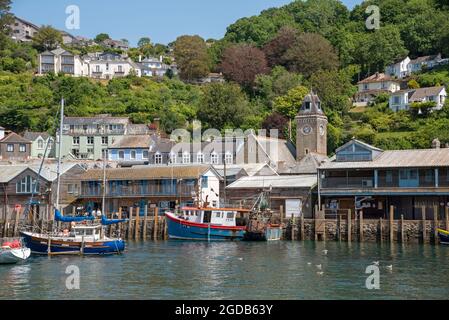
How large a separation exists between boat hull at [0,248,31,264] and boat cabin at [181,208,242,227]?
19.8m

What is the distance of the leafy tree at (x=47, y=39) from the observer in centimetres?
16638

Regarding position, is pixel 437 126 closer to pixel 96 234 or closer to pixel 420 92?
pixel 420 92

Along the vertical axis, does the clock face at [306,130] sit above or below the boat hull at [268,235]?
above

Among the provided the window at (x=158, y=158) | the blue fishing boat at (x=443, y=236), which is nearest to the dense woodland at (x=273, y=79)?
the window at (x=158, y=158)

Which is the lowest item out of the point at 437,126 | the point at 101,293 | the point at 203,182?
the point at 101,293

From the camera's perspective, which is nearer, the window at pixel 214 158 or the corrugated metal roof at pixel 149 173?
the corrugated metal roof at pixel 149 173

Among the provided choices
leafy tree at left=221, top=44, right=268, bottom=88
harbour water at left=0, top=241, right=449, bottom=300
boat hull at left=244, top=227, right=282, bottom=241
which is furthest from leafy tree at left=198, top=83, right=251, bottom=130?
harbour water at left=0, top=241, right=449, bottom=300

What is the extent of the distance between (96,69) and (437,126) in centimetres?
8488

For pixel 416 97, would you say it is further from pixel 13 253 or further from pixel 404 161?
pixel 13 253

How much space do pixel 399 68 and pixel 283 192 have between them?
74.8 metres

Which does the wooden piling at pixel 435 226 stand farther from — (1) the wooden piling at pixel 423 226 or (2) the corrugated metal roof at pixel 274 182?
Result: (2) the corrugated metal roof at pixel 274 182

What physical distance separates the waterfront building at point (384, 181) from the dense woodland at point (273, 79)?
27.0 metres
